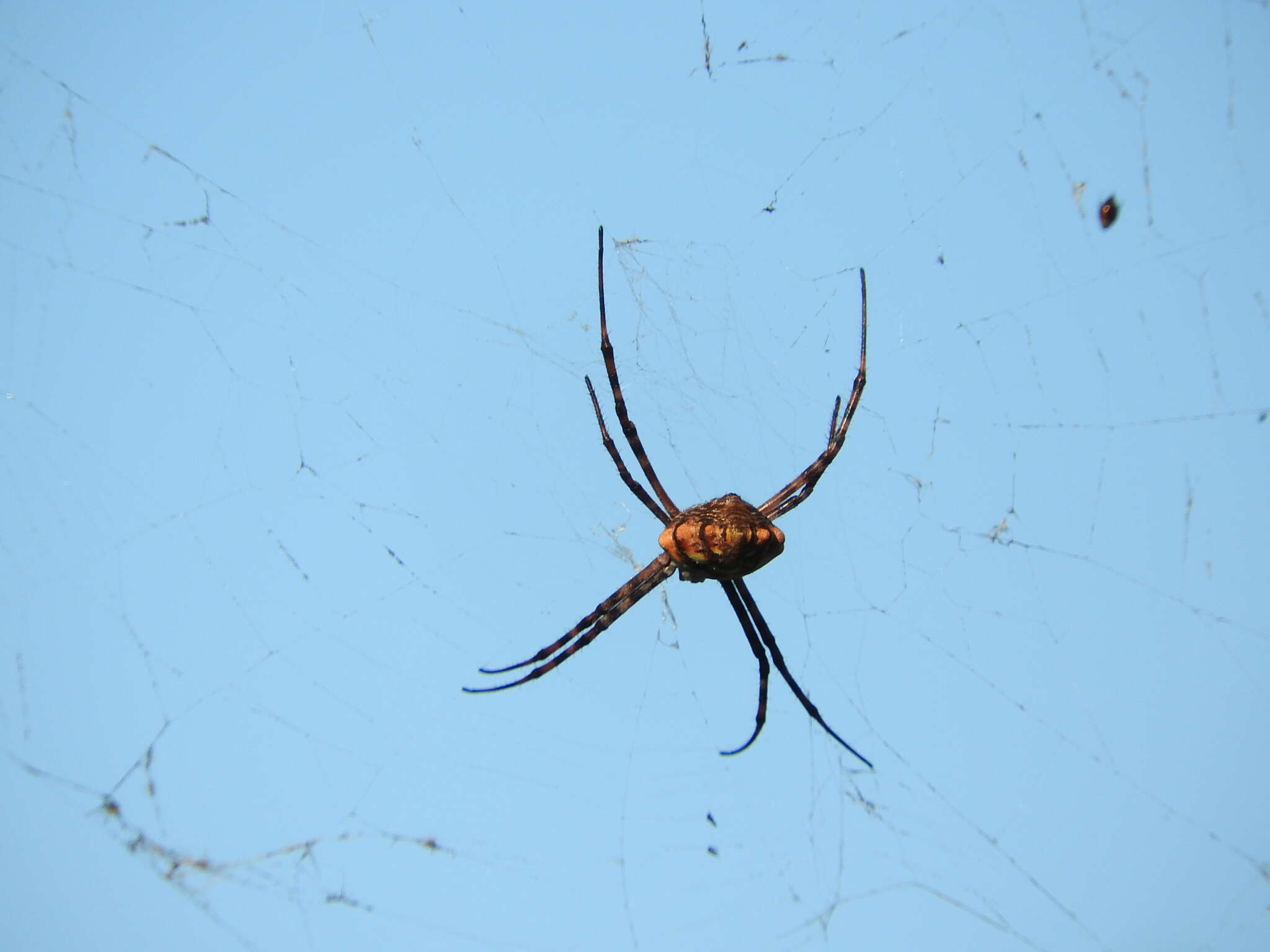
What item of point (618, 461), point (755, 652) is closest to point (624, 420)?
point (618, 461)

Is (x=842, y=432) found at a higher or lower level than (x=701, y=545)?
higher

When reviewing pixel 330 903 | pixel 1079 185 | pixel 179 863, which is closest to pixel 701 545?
pixel 1079 185

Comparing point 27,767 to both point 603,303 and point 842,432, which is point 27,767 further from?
point 842,432

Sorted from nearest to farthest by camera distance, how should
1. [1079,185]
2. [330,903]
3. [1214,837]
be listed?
[1079,185]
[1214,837]
[330,903]

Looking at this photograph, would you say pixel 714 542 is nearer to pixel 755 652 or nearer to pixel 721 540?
pixel 721 540
